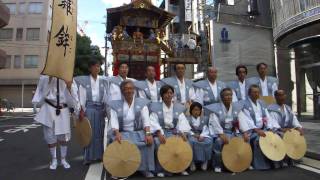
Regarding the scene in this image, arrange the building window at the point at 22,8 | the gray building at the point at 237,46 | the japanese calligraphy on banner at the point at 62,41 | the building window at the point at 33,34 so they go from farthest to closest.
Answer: the building window at the point at 22,8 → the building window at the point at 33,34 → the gray building at the point at 237,46 → the japanese calligraphy on banner at the point at 62,41

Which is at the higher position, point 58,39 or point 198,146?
point 58,39

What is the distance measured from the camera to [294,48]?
16.3 m

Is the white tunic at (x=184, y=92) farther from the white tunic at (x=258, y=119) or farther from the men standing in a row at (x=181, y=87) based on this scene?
the white tunic at (x=258, y=119)

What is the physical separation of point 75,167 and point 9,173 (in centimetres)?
108

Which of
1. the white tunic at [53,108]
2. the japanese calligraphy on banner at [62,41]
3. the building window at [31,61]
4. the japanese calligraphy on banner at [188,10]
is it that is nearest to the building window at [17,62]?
the building window at [31,61]

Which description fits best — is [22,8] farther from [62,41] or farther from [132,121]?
[132,121]

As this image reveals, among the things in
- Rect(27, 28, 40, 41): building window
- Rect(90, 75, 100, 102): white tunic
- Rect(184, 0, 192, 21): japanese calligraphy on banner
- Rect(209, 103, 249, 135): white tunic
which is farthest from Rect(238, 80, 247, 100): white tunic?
Rect(27, 28, 40, 41): building window

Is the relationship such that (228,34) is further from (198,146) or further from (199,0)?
(198,146)

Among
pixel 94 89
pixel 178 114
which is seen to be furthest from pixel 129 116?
pixel 94 89

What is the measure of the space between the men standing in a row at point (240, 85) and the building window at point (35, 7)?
42.4 m

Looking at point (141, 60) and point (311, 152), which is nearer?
point (311, 152)

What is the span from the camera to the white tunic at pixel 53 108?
22.4 feet

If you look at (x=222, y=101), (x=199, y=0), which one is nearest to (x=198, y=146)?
(x=222, y=101)

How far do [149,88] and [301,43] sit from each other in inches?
395
